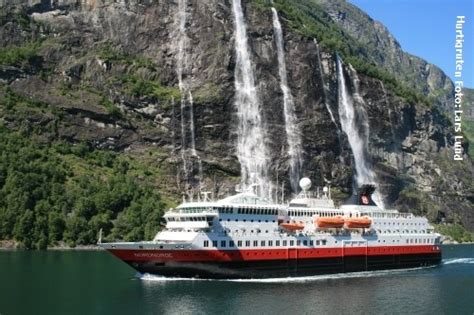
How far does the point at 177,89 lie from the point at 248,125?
20.0 metres

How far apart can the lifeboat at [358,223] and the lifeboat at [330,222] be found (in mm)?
1123

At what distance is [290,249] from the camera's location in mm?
67375

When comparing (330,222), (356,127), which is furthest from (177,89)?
(330,222)

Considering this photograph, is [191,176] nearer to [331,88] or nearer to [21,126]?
[21,126]

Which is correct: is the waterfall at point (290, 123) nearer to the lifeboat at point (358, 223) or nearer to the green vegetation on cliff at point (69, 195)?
the green vegetation on cliff at point (69, 195)

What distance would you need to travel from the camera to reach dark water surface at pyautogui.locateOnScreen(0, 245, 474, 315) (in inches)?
1987

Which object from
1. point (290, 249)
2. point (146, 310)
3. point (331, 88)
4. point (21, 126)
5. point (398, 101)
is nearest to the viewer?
point (146, 310)

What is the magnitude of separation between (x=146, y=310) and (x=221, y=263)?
47.0ft

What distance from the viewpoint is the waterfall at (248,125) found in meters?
145

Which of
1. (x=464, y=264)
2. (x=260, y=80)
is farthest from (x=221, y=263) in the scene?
(x=260, y=80)

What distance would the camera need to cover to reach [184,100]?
14900 cm

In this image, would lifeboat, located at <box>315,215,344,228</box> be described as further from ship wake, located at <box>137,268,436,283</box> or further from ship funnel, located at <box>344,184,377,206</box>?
ship funnel, located at <box>344,184,377,206</box>

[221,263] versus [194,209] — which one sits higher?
[194,209]

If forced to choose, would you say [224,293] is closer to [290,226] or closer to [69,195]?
[290,226]
